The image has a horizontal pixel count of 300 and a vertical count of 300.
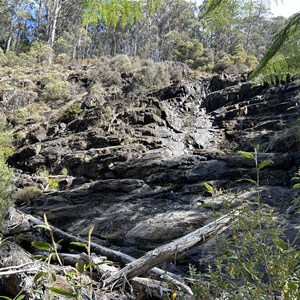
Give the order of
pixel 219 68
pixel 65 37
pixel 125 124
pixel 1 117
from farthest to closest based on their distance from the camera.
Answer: pixel 65 37, pixel 219 68, pixel 1 117, pixel 125 124

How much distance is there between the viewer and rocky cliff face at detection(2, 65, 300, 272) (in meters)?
6.15

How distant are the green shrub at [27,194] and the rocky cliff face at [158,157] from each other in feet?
0.54

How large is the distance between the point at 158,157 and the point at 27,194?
3807mm

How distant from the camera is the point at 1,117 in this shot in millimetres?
16891

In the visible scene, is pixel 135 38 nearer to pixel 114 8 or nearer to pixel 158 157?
pixel 158 157

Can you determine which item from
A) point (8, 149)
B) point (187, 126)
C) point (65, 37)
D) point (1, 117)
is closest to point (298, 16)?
point (187, 126)

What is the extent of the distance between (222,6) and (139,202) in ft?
17.7

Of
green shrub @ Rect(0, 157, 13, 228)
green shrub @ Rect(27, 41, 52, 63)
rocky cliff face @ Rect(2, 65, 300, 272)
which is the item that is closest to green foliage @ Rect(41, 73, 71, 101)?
rocky cliff face @ Rect(2, 65, 300, 272)

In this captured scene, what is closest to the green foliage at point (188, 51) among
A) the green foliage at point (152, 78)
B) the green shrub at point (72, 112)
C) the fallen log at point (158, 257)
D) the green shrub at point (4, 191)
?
the green foliage at point (152, 78)

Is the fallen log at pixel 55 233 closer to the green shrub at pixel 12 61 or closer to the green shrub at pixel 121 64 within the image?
the green shrub at pixel 121 64

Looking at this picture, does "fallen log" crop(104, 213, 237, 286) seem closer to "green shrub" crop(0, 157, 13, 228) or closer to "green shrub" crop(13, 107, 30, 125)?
"green shrub" crop(0, 157, 13, 228)

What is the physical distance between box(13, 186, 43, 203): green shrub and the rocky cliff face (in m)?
0.16

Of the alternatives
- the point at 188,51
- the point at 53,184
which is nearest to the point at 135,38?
the point at 188,51

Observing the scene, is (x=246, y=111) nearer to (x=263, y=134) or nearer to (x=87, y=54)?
(x=263, y=134)
